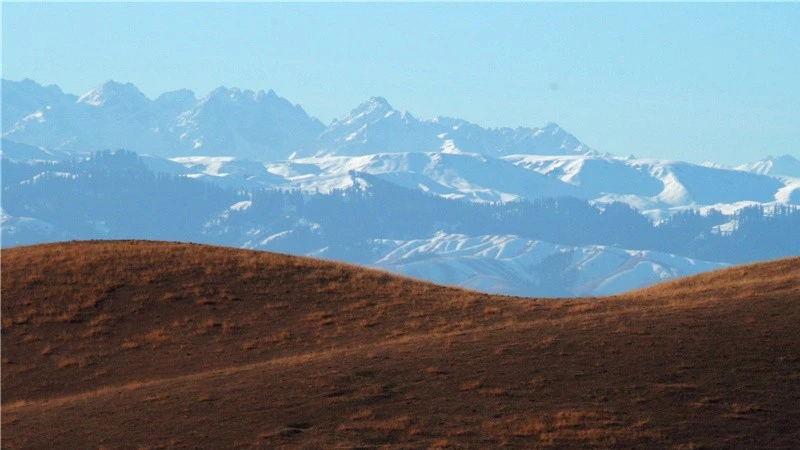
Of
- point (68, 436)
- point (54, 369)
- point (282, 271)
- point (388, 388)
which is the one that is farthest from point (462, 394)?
point (282, 271)

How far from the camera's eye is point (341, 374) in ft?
119

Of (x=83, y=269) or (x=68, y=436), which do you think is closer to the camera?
(x=68, y=436)

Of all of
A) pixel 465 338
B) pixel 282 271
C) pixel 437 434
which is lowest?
pixel 437 434

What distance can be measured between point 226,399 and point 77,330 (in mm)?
13593

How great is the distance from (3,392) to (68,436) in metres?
8.82

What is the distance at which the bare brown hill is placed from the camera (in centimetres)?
3138

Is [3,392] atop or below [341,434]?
atop

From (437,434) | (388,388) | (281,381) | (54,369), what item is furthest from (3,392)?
(437,434)

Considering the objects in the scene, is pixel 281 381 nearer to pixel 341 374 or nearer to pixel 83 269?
pixel 341 374

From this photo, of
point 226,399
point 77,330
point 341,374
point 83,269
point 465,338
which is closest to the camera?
point 226,399

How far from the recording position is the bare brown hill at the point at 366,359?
103 feet

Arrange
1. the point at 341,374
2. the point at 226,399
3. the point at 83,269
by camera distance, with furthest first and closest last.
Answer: the point at 83,269 → the point at 341,374 → the point at 226,399

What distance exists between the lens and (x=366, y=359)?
126 ft

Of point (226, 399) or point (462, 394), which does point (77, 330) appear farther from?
point (462, 394)
